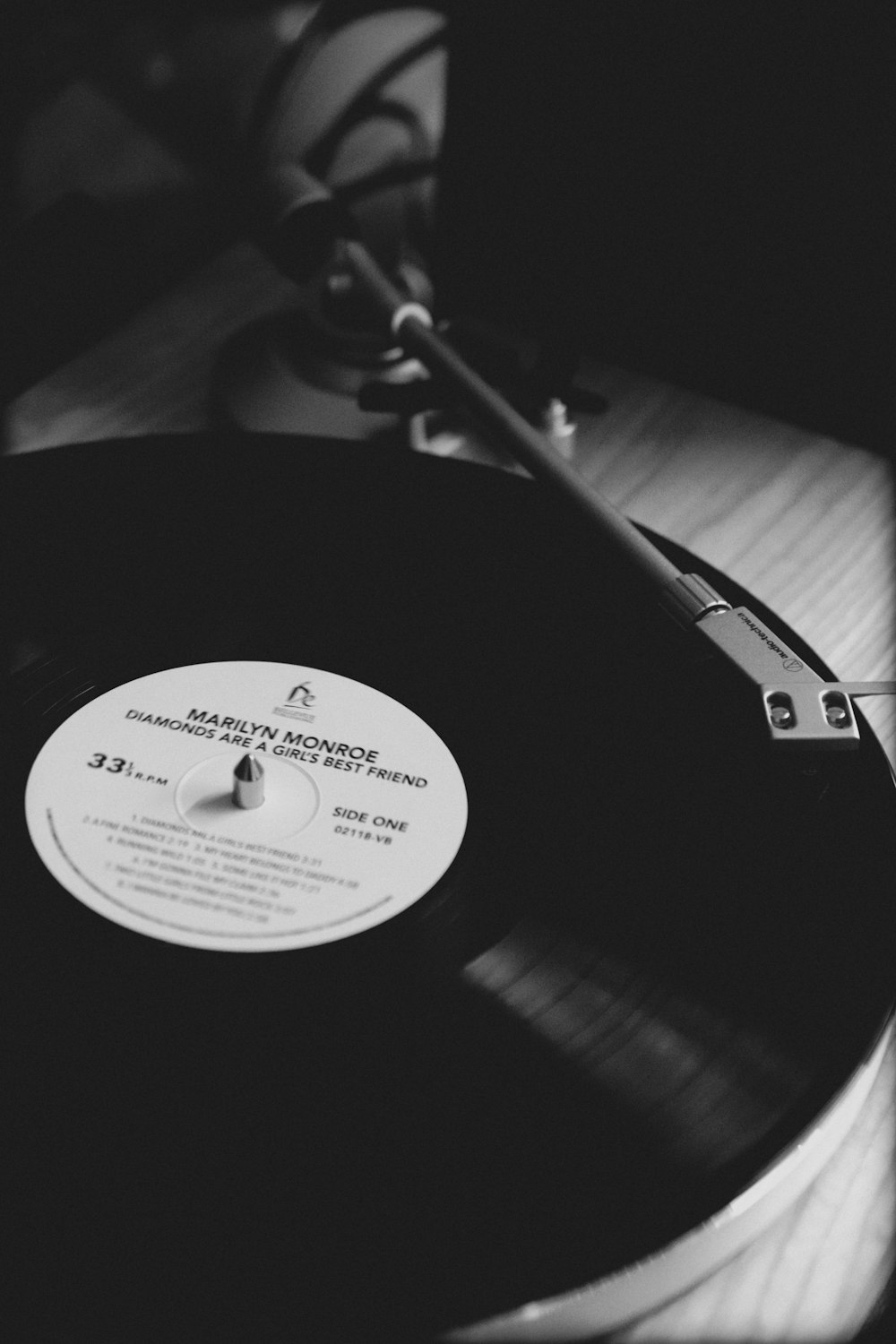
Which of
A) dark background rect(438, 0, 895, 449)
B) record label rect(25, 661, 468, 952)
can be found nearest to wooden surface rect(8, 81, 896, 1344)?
dark background rect(438, 0, 895, 449)

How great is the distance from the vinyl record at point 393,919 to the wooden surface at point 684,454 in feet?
0.43

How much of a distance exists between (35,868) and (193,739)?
11cm

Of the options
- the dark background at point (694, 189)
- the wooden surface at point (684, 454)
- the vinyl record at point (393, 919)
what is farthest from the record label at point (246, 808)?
the dark background at point (694, 189)

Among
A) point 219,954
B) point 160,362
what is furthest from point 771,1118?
point 160,362

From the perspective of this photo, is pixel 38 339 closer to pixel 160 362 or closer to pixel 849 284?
pixel 160 362

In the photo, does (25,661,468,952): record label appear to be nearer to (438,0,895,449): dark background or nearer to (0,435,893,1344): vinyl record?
(0,435,893,1344): vinyl record

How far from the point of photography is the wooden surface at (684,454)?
875 mm

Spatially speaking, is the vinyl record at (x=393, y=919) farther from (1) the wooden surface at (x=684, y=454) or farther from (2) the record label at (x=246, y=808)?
(1) the wooden surface at (x=684, y=454)

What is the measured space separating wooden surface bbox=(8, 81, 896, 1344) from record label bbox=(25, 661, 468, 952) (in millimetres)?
233

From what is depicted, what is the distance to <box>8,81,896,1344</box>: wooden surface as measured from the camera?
2.87 ft

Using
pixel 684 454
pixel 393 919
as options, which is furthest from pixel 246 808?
pixel 684 454

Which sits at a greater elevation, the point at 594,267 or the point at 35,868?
the point at 594,267

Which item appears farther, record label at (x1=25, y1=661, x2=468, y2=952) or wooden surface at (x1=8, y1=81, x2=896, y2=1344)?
wooden surface at (x1=8, y1=81, x2=896, y2=1344)

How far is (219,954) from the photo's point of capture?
628 mm
